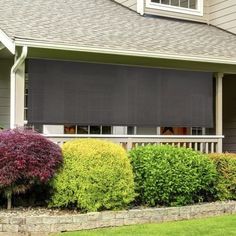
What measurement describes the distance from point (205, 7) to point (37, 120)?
298 inches

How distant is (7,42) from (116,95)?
266 cm

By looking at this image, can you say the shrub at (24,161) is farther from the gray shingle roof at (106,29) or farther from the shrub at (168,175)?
the gray shingle roof at (106,29)

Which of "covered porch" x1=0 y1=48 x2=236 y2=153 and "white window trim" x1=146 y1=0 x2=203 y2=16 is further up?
"white window trim" x1=146 y1=0 x2=203 y2=16

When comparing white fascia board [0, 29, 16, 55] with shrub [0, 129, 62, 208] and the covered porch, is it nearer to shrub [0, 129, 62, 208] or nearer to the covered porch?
the covered porch

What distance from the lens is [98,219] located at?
8133 millimetres

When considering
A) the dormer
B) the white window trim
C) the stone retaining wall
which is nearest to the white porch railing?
the stone retaining wall

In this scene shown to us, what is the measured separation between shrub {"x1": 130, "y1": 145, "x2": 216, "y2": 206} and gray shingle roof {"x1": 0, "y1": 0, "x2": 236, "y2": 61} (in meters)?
2.74

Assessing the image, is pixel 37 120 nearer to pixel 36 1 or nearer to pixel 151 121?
pixel 151 121

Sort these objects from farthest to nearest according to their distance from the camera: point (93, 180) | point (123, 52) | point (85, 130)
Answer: point (85, 130)
point (123, 52)
point (93, 180)

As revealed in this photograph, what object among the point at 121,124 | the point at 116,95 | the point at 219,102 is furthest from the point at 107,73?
the point at 219,102

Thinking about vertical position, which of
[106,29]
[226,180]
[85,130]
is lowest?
[226,180]

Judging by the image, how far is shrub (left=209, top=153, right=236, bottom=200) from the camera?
9750 mm

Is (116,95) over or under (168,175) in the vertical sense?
over

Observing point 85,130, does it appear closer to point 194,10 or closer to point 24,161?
point 24,161
